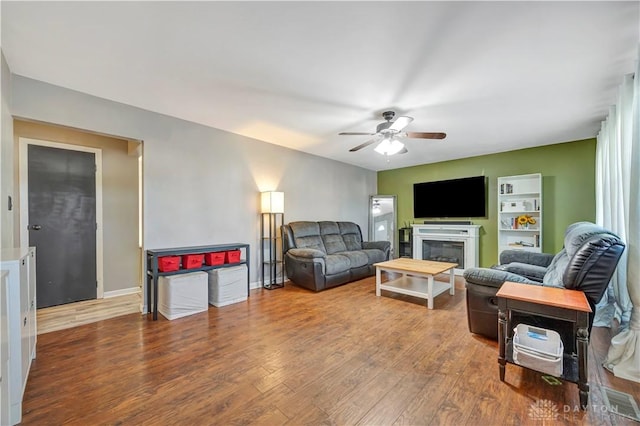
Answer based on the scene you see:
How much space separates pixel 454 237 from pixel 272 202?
3.83 metres

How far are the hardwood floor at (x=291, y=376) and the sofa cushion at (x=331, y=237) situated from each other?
218 cm

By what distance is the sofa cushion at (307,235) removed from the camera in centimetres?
471

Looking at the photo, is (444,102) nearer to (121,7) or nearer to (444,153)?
(444,153)

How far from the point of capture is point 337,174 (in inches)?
237

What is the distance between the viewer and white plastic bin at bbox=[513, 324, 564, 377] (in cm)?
179

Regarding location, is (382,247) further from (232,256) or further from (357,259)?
(232,256)

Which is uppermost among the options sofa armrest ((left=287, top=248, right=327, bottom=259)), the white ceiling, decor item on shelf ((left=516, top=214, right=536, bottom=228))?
the white ceiling

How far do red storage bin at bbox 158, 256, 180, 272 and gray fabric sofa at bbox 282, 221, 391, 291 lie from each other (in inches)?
68.8

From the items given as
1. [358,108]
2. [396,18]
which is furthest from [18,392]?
[358,108]

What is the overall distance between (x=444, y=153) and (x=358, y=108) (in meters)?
2.90

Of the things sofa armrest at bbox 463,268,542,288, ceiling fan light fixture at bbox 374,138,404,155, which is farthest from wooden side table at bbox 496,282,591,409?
ceiling fan light fixture at bbox 374,138,404,155

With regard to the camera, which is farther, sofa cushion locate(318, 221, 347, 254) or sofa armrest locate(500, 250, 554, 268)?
sofa cushion locate(318, 221, 347, 254)

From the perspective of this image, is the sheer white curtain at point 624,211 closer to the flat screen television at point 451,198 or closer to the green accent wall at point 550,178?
the green accent wall at point 550,178

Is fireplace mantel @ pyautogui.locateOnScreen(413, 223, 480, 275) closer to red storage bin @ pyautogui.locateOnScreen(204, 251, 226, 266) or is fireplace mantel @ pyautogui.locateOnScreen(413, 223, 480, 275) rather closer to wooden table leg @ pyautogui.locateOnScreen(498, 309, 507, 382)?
wooden table leg @ pyautogui.locateOnScreen(498, 309, 507, 382)
